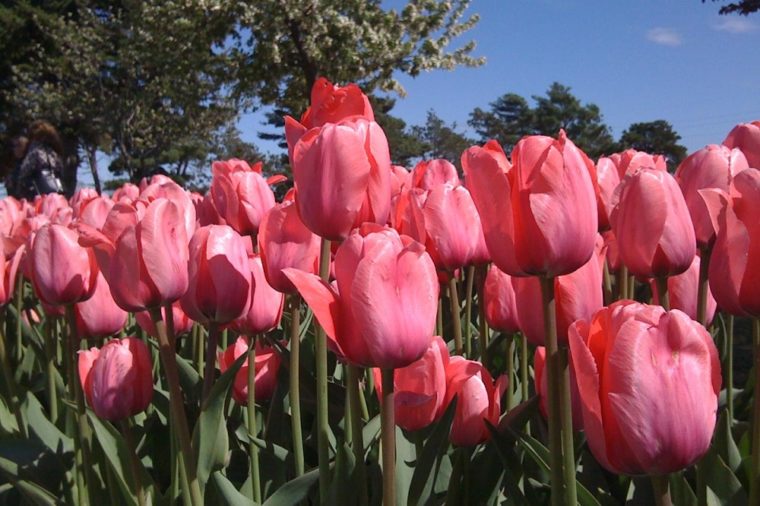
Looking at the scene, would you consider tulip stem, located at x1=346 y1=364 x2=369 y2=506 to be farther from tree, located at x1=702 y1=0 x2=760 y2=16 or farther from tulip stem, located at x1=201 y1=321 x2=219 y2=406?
tree, located at x1=702 y1=0 x2=760 y2=16

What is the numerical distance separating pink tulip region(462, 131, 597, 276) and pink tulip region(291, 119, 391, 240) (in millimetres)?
183

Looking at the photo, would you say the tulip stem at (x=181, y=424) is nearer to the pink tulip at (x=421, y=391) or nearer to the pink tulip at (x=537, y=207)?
the pink tulip at (x=421, y=391)

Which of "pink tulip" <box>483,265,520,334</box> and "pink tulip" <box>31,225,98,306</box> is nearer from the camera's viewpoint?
"pink tulip" <box>31,225,98,306</box>

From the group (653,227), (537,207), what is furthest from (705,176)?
(537,207)

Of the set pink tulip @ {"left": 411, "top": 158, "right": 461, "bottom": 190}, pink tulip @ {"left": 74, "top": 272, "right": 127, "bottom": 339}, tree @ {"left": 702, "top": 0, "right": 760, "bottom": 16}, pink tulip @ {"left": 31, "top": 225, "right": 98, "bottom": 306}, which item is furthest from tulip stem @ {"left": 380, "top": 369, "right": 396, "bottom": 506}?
Result: tree @ {"left": 702, "top": 0, "right": 760, "bottom": 16}

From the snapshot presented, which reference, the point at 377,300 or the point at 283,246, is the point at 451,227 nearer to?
the point at 283,246

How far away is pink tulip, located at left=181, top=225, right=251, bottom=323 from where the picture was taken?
3.96 feet

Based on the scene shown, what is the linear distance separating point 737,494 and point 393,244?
29.8 inches

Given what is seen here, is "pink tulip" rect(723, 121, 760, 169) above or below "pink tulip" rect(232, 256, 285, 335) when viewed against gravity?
above

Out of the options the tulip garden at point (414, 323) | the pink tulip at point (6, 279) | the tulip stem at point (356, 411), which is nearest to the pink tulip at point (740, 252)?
the tulip garden at point (414, 323)

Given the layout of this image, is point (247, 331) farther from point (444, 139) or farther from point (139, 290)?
point (444, 139)

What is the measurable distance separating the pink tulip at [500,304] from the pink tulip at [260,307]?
1.43 feet

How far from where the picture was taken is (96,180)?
30.2 m

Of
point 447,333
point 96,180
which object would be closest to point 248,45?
point 96,180
